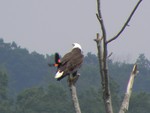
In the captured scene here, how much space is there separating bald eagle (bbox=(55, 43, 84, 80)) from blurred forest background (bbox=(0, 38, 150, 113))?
1969cm

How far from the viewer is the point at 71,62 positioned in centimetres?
635

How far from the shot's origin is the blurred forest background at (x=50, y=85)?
156 ft

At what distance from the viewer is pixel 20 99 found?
4697 cm

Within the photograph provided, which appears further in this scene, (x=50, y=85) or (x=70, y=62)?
(x=50, y=85)

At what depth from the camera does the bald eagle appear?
5.87 metres

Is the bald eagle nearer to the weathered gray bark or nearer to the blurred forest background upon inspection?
the weathered gray bark

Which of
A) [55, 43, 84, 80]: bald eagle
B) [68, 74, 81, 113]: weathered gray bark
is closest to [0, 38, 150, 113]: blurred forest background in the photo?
[55, 43, 84, 80]: bald eagle

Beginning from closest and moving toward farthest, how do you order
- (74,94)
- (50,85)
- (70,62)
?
(74,94)
(70,62)
(50,85)

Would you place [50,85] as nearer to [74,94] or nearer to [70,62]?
[70,62]

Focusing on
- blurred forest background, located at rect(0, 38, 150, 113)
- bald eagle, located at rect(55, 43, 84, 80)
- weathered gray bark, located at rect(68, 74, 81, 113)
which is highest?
blurred forest background, located at rect(0, 38, 150, 113)

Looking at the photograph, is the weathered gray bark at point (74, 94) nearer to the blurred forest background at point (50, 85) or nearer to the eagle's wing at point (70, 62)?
the eagle's wing at point (70, 62)

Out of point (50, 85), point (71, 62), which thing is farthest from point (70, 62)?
point (50, 85)

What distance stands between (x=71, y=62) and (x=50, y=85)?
44.3 metres

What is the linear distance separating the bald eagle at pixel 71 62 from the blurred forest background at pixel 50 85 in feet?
64.6
